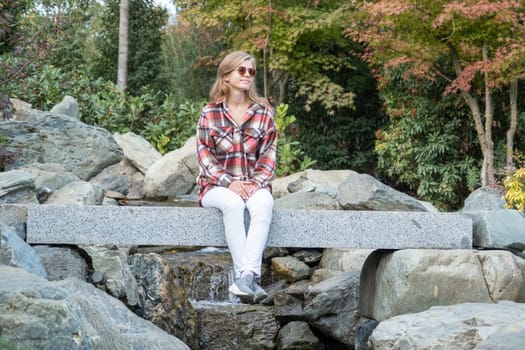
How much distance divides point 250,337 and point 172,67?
14807 millimetres

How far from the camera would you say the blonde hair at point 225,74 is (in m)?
4.18

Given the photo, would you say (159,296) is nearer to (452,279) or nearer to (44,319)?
(452,279)

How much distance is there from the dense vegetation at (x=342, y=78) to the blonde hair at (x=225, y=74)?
14.5ft

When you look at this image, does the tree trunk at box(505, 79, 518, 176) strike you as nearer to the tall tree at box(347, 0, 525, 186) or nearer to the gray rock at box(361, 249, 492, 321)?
the tall tree at box(347, 0, 525, 186)

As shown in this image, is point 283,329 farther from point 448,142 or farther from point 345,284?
point 448,142

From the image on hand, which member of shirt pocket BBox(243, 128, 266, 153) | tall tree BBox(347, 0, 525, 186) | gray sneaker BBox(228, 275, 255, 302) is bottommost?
gray sneaker BBox(228, 275, 255, 302)

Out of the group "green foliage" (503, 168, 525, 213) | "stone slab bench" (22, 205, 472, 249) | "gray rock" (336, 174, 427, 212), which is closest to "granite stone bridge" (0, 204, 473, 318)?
"stone slab bench" (22, 205, 472, 249)

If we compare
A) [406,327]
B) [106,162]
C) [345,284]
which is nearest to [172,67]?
[106,162]

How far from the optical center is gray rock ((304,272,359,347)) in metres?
5.51

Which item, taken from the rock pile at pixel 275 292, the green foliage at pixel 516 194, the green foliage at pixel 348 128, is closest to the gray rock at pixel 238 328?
A: the rock pile at pixel 275 292

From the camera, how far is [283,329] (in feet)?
19.9

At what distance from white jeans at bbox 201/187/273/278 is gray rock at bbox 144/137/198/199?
725 centimetres

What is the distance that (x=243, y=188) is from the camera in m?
3.99

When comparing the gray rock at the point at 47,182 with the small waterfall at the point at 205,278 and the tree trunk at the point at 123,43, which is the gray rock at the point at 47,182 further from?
the tree trunk at the point at 123,43
